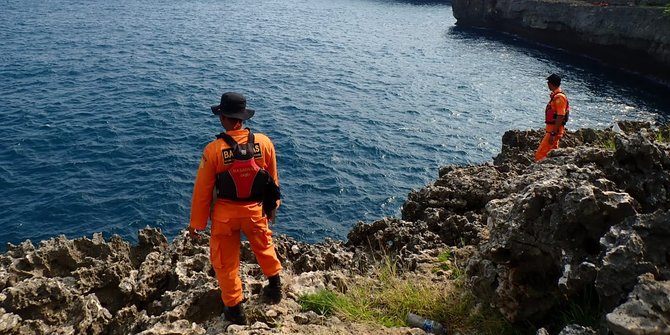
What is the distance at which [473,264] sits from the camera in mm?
7418

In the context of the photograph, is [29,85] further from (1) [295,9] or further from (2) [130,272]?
(1) [295,9]

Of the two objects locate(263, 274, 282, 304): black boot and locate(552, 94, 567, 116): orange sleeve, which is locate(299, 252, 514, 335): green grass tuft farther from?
locate(552, 94, 567, 116): orange sleeve

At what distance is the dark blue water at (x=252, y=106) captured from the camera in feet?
70.5

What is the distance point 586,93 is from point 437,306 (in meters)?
38.2

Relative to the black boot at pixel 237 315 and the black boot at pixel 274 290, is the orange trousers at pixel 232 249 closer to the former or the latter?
the black boot at pixel 237 315

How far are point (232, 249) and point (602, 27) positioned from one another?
50.2 metres

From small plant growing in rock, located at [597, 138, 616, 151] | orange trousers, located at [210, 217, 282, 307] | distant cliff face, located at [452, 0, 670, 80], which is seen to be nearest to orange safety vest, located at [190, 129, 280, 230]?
orange trousers, located at [210, 217, 282, 307]

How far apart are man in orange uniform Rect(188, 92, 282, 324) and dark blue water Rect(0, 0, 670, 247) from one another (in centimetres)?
1218

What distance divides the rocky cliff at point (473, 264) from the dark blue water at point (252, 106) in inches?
326

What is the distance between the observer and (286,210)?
21.2 m

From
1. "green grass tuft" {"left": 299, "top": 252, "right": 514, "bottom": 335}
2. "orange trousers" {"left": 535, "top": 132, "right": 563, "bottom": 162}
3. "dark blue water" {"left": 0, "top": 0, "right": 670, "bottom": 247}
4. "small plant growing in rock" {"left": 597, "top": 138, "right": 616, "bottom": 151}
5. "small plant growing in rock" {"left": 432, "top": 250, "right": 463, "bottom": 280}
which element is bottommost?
"dark blue water" {"left": 0, "top": 0, "right": 670, "bottom": 247}

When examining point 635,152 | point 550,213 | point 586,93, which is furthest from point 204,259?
point 586,93

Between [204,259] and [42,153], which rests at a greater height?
[204,259]

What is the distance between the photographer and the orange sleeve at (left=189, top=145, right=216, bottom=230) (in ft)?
24.2
